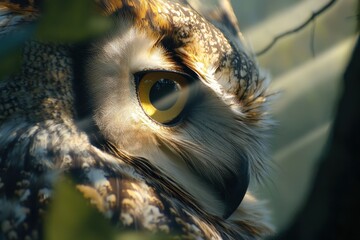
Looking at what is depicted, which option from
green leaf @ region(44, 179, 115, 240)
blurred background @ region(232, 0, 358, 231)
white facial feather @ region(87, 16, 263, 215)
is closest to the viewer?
green leaf @ region(44, 179, 115, 240)

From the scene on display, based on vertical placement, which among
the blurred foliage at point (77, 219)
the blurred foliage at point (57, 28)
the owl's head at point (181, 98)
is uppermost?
the blurred foliage at point (57, 28)

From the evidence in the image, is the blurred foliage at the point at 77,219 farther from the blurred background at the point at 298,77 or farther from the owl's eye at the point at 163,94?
the blurred background at the point at 298,77

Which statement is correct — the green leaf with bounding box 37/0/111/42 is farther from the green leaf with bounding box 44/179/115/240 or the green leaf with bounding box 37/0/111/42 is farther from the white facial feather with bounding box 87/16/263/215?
the green leaf with bounding box 44/179/115/240

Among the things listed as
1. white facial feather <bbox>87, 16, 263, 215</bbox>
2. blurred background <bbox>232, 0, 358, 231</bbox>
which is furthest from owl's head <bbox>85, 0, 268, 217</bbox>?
blurred background <bbox>232, 0, 358, 231</bbox>

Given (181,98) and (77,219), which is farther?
(181,98)

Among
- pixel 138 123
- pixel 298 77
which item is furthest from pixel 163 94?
pixel 298 77

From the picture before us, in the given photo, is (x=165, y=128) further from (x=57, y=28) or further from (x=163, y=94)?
(x=57, y=28)

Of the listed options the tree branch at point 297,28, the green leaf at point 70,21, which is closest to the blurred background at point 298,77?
the tree branch at point 297,28
